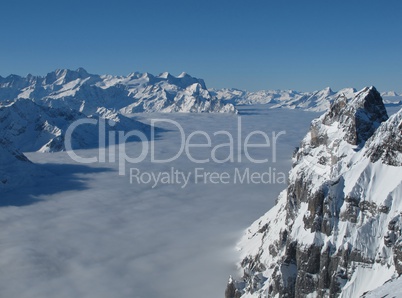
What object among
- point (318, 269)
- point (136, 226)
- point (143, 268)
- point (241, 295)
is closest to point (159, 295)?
point (143, 268)

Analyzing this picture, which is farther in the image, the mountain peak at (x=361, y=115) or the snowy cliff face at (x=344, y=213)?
the mountain peak at (x=361, y=115)

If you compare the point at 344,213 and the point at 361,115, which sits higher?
the point at 361,115

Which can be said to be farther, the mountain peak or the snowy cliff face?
the mountain peak

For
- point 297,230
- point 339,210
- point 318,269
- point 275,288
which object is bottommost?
point 275,288

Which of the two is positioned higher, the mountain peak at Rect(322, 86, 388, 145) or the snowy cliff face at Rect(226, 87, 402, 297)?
the mountain peak at Rect(322, 86, 388, 145)

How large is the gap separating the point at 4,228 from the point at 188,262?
84324 mm

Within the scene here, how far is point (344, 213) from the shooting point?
6569 centimetres

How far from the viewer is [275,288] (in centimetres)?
7106

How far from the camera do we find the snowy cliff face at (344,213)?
61.1 meters

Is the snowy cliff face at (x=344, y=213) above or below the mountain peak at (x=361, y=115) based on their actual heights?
below

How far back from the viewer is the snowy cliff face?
201ft

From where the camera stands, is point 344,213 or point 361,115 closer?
point 344,213

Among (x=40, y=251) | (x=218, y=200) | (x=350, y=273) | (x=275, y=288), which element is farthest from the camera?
(x=218, y=200)

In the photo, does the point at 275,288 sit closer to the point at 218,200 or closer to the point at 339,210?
the point at 339,210
